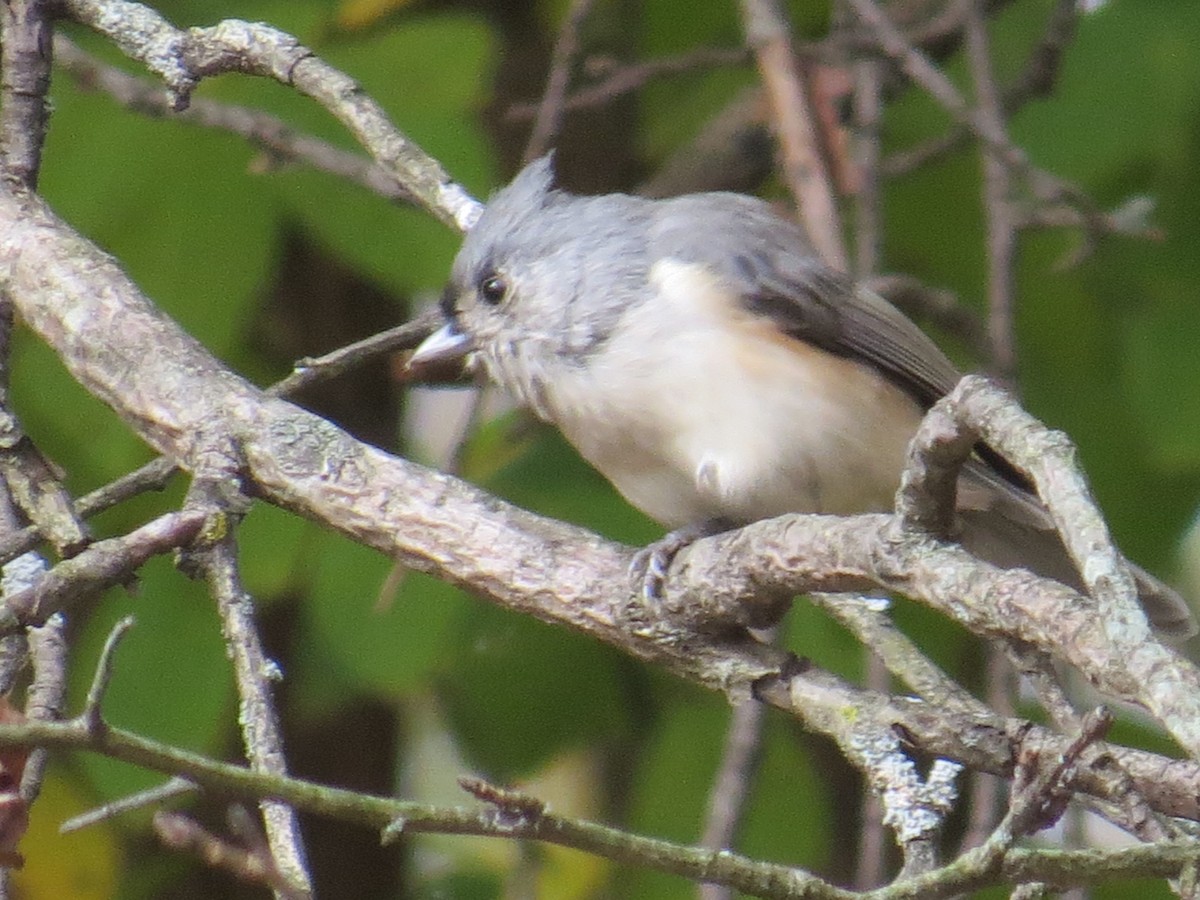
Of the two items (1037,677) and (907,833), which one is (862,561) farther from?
(1037,677)

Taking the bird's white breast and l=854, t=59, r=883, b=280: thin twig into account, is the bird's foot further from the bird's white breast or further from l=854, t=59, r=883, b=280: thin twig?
l=854, t=59, r=883, b=280: thin twig

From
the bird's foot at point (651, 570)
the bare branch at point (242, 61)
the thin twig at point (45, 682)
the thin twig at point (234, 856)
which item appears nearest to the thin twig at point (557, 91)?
the bare branch at point (242, 61)

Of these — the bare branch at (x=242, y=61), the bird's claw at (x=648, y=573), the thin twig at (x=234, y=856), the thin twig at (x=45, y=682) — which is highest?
the bare branch at (x=242, y=61)

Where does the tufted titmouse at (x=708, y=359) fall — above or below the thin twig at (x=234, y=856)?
above

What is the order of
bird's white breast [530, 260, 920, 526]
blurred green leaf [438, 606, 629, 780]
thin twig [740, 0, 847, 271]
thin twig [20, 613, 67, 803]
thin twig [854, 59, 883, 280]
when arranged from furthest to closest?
1. blurred green leaf [438, 606, 629, 780]
2. thin twig [854, 59, 883, 280]
3. thin twig [740, 0, 847, 271]
4. bird's white breast [530, 260, 920, 526]
5. thin twig [20, 613, 67, 803]

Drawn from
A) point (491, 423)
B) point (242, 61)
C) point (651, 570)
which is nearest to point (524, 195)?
point (242, 61)

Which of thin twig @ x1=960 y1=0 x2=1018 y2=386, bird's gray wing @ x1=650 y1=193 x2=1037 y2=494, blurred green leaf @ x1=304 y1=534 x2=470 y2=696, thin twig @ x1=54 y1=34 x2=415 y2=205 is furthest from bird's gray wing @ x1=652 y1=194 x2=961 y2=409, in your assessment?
blurred green leaf @ x1=304 y1=534 x2=470 y2=696

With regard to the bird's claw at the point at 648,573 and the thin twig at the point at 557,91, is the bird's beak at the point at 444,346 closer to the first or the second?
the thin twig at the point at 557,91
